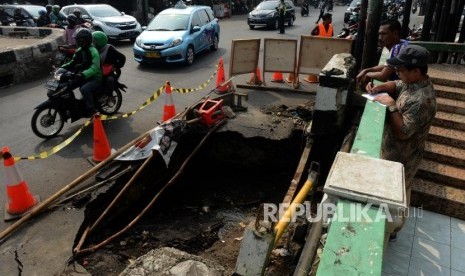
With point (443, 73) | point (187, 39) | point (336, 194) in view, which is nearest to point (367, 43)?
point (443, 73)

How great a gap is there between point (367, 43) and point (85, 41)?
521 centimetres

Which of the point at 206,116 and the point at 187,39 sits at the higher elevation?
the point at 187,39

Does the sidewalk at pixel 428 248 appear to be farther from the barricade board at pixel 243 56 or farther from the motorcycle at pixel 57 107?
the barricade board at pixel 243 56

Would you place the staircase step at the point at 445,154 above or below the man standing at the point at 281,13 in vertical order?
below

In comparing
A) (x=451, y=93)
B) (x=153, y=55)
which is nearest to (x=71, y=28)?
(x=153, y=55)

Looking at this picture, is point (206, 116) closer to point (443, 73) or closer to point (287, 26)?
point (443, 73)

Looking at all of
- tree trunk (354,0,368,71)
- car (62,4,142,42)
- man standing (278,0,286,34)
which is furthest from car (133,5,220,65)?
man standing (278,0,286,34)

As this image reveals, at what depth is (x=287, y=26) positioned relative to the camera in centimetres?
2334

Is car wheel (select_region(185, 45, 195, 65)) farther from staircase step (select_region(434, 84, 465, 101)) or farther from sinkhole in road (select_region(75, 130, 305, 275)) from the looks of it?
staircase step (select_region(434, 84, 465, 101))

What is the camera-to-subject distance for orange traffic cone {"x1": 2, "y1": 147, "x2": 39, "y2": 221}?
4411 millimetres

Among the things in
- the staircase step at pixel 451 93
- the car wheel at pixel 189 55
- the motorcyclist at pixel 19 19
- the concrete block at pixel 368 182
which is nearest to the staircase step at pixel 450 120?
the staircase step at pixel 451 93

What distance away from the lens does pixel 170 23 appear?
1277 centimetres

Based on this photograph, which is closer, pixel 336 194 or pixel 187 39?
pixel 336 194

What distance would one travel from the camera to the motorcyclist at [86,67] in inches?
268
